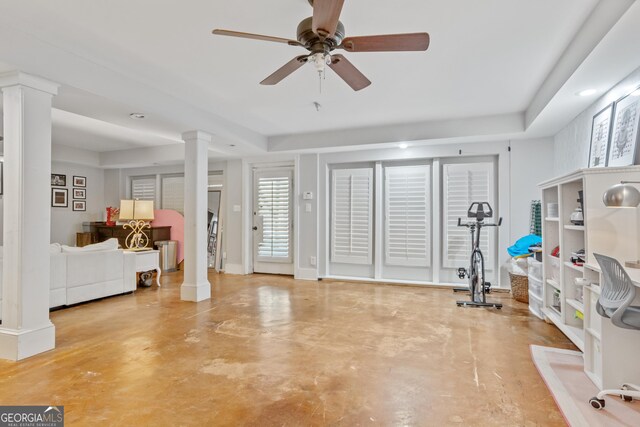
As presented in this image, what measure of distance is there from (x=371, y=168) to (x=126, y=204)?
172 inches

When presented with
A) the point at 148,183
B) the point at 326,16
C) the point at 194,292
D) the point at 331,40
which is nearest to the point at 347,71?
the point at 331,40

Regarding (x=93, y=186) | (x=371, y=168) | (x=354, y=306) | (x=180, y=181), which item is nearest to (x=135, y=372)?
(x=354, y=306)

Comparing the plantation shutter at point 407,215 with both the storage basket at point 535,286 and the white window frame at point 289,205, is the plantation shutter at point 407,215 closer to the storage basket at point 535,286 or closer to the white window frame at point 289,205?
the storage basket at point 535,286

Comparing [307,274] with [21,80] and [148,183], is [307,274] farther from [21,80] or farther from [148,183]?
[21,80]

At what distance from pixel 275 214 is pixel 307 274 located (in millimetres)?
1278

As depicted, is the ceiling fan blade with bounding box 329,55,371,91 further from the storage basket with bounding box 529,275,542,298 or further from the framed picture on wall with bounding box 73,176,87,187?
the framed picture on wall with bounding box 73,176,87,187

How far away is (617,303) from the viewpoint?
1959 millimetres

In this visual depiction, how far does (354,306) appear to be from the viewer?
4305 millimetres

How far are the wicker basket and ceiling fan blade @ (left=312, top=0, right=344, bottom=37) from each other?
401 cm

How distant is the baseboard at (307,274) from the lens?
240 inches

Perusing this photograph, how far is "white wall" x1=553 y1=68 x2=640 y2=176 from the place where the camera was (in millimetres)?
2873

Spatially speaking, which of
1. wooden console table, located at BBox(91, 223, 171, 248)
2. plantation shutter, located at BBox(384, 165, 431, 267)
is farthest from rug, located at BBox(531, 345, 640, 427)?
wooden console table, located at BBox(91, 223, 171, 248)

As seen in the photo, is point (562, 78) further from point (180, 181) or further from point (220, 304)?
point (180, 181)

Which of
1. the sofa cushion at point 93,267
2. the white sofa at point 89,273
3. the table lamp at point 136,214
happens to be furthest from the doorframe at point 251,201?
the sofa cushion at point 93,267
